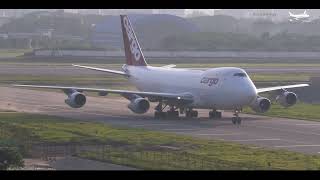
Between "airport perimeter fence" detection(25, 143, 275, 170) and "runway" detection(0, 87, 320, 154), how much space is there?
20.5 feet

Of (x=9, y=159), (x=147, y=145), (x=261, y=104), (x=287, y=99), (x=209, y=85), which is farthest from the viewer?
(x=287, y=99)

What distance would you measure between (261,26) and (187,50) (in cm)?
2333

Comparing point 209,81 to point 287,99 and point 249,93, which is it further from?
point 287,99

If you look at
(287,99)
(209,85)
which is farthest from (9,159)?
(287,99)

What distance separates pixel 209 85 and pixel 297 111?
10.7 m

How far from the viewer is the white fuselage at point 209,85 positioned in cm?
4534

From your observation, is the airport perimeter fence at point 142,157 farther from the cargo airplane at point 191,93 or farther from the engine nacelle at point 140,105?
the cargo airplane at point 191,93

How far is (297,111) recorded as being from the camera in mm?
55125

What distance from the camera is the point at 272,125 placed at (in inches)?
1766

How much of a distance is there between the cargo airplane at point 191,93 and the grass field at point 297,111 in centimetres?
94

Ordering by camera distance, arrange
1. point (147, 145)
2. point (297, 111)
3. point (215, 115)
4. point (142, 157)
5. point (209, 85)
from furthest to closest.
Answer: point (297, 111), point (215, 115), point (209, 85), point (147, 145), point (142, 157)

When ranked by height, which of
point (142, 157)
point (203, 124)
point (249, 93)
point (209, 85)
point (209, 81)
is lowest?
point (203, 124)
